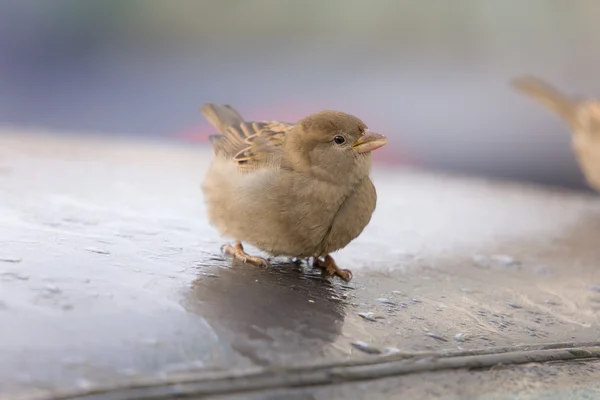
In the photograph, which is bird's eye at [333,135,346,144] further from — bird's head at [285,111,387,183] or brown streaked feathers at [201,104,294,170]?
brown streaked feathers at [201,104,294,170]

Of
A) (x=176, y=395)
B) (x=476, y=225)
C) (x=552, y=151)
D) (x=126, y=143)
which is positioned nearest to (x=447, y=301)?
Result: (x=176, y=395)

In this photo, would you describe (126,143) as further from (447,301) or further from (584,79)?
(584,79)

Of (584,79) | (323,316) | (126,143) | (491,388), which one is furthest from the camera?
(584,79)

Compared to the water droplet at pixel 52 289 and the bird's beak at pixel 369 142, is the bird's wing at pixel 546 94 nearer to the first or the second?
the bird's beak at pixel 369 142

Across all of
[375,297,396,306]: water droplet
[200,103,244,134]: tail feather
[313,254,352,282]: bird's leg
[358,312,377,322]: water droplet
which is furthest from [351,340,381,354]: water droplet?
[200,103,244,134]: tail feather

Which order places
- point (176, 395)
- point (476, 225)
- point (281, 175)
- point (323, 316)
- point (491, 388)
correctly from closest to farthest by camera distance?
point (176, 395) → point (491, 388) → point (323, 316) → point (281, 175) → point (476, 225)

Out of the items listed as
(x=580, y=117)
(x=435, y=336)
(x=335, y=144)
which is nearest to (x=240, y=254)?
(x=335, y=144)

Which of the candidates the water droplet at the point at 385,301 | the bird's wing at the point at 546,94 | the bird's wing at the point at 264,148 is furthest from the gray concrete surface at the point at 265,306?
the bird's wing at the point at 546,94

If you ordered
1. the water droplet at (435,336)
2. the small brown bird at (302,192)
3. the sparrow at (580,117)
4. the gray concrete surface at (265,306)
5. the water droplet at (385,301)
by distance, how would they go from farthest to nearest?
the sparrow at (580,117) → the small brown bird at (302,192) → the water droplet at (385,301) → the water droplet at (435,336) → the gray concrete surface at (265,306)
